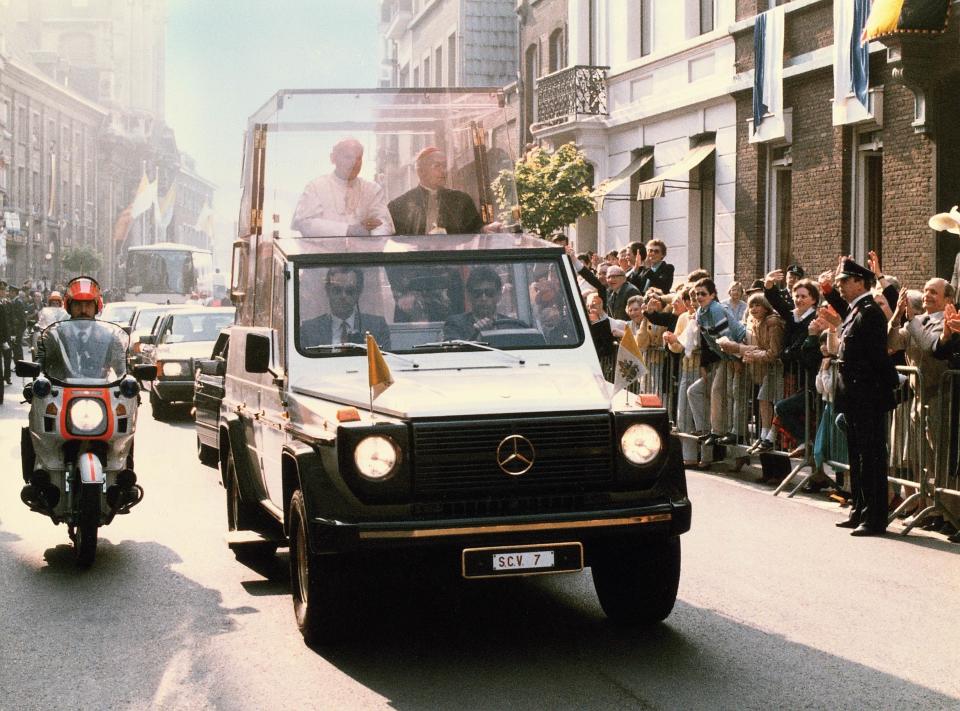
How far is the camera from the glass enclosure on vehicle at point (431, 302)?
8.15 metres

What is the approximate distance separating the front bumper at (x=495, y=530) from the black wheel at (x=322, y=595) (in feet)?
0.73

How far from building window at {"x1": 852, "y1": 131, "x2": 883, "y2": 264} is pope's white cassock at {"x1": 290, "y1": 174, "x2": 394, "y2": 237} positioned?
43.5 feet

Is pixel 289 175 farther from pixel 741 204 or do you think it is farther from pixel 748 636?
pixel 741 204

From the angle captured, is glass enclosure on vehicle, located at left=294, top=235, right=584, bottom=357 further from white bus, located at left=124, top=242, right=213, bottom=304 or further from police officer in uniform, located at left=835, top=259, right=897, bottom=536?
white bus, located at left=124, top=242, right=213, bottom=304

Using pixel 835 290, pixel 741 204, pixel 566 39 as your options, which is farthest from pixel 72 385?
pixel 566 39

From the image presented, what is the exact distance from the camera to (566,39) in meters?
35.4

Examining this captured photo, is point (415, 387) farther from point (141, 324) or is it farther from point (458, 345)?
point (141, 324)

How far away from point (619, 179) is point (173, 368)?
449 inches

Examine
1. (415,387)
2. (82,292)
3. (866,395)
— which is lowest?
(866,395)

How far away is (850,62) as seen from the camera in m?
21.3

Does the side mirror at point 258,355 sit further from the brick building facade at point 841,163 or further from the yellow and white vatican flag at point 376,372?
the brick building facade at point 841,163

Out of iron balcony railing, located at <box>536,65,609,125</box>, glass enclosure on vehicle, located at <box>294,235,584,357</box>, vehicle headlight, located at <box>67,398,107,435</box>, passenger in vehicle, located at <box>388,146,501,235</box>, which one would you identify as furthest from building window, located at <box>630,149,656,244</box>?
glass enclosure on vehicle, located at <box>294,235,584,357</box>

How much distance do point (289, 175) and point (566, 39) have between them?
26247 mm

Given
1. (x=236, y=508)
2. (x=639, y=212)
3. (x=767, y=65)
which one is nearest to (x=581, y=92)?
(x=639, y=212)
